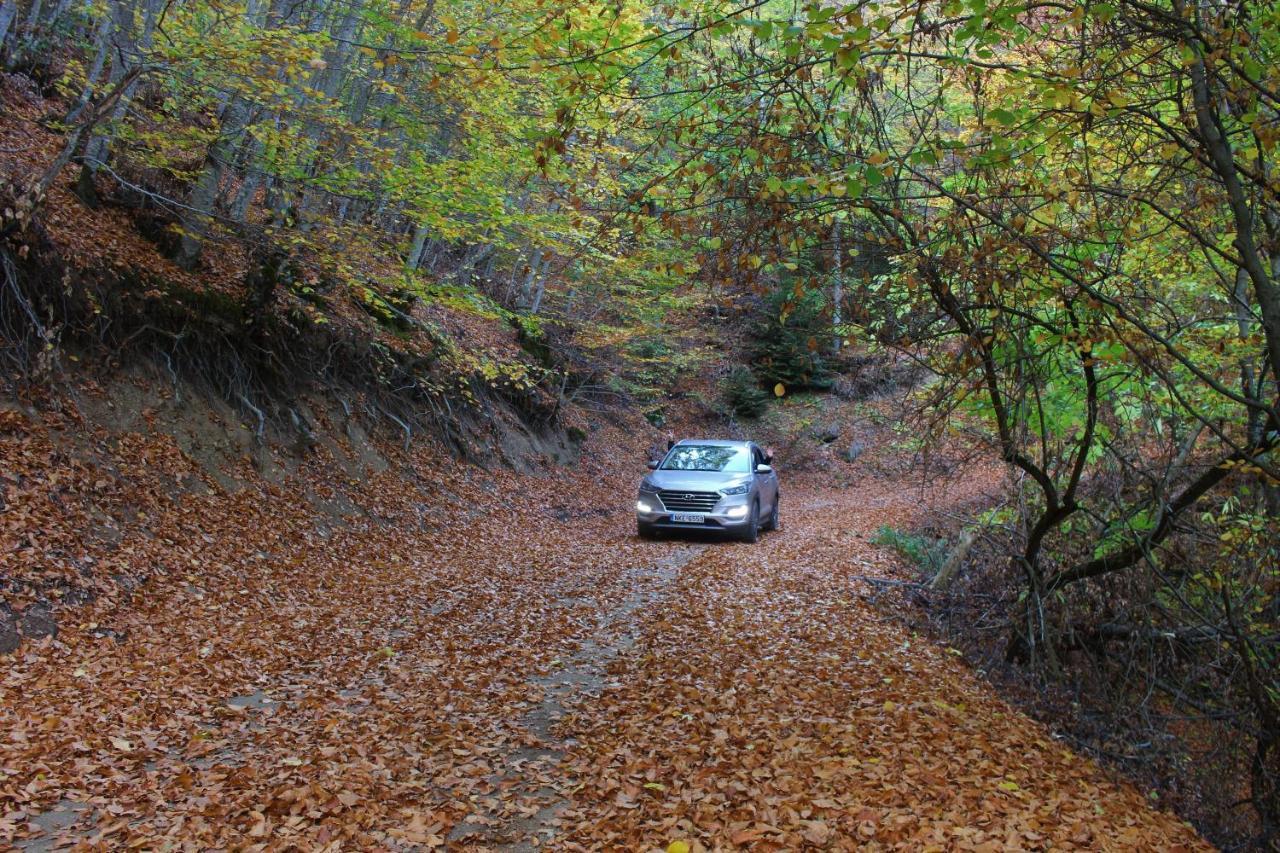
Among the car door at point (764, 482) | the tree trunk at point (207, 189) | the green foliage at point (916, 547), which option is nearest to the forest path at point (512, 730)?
the green foliage at point (916, 547)

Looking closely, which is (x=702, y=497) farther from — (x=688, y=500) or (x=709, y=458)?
(x=709, y=458)

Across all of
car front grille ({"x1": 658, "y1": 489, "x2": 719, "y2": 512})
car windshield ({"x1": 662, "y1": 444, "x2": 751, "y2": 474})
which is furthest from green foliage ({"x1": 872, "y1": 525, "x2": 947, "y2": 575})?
car front grille ({"x1": 658, "y1": 489, "x2": 719, "y2": 512})

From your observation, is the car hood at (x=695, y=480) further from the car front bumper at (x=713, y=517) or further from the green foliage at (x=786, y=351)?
the green foliage at (x=786, y=351)

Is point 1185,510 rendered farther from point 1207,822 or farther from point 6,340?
point 6,340

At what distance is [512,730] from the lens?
16.8 feet

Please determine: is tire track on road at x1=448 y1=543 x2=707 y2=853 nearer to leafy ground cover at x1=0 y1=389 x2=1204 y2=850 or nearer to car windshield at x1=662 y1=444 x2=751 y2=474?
leafy ground cover at x1=0 y1=389 x2=1204 y2=850

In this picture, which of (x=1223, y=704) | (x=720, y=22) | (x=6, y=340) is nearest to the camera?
(x=720, y=22)

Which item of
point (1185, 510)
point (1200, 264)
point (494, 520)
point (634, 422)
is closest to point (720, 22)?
point (1185, 510)

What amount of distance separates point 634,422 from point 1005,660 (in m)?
19.3

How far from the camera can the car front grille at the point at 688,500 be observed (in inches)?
490

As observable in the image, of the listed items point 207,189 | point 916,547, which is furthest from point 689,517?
point 207,189

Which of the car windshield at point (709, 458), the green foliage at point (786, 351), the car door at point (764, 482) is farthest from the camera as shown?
the green foliage at point (786, 351)

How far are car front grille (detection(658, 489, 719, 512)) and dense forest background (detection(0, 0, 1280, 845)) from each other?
150 inches

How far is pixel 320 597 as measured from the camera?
8.12 metres
